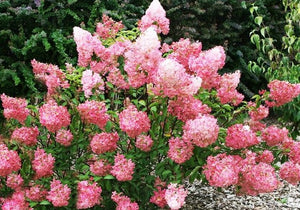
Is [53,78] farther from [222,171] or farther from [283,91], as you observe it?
[283,91]

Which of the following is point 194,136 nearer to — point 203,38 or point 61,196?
point 61,196

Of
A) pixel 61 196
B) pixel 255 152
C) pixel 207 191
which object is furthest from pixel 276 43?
pixel 61 196

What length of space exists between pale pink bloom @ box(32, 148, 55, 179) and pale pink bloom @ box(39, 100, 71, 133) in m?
0.19

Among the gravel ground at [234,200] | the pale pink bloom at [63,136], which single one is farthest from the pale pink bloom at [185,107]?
the gravel ground at [234,200]

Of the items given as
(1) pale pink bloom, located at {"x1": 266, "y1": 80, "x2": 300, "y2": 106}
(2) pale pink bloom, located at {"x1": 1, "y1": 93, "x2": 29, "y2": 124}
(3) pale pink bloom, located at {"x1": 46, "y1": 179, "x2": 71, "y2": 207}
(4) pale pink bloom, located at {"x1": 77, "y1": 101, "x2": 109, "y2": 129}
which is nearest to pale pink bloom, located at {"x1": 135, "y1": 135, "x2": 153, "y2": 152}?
(4) pale pink bloom, located at {"x1": 77, "y1": 101, "x2": 109, "y2": 129}

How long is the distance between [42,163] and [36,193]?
183 millimetres

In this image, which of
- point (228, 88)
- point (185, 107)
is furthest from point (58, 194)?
point (228, 88)

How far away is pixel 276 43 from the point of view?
678cm

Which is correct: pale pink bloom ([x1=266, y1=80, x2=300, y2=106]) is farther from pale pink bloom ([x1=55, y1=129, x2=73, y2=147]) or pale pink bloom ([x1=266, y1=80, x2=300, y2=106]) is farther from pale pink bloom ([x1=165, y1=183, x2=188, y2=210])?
pale pink bloom ([x1=55, y1=129, x2=73, y2=147])

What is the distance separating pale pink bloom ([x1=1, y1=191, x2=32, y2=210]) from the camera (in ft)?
8.46

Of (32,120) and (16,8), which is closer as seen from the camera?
(32,120)

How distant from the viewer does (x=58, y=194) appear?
100 inches

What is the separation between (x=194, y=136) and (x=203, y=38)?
3871 millimetres

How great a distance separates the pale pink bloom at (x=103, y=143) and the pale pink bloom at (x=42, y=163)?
251 mm
